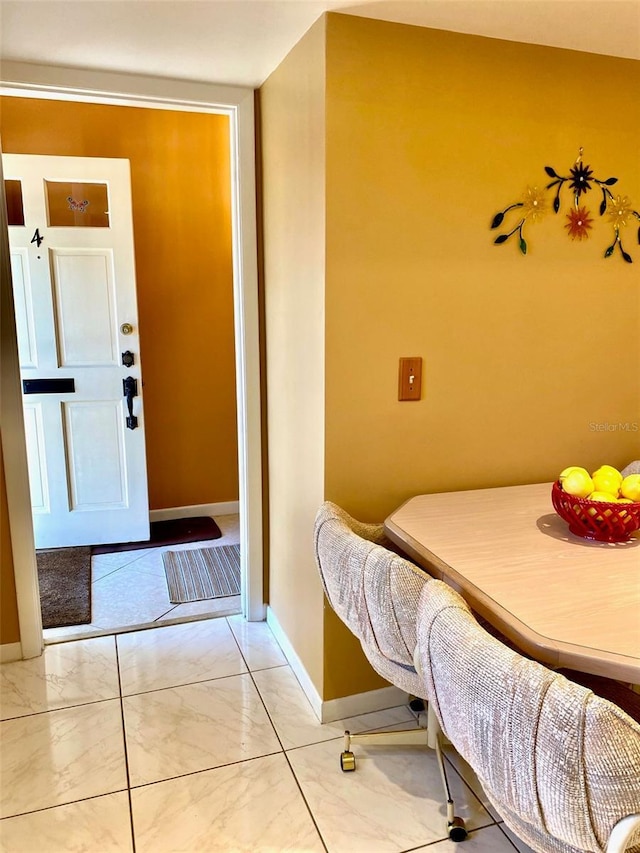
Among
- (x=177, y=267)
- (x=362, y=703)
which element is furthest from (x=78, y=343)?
(x=362, y=703)

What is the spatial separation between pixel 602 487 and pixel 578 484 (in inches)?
3.4

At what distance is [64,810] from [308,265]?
1.75 m

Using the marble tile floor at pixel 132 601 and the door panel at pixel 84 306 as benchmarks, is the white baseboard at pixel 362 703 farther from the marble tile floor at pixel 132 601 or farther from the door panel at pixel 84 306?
the door panel at pixel 84 306

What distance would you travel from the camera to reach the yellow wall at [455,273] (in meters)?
1.79

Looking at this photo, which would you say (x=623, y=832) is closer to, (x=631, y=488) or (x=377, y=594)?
(x=377, y=594)

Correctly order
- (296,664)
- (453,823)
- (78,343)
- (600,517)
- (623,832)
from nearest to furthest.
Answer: (623,832) < (600,517) < (453,823) < (296,664) < (78,343)

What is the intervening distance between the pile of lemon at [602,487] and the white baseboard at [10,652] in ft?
7.11

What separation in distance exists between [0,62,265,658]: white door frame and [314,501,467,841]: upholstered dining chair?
895 millimetres

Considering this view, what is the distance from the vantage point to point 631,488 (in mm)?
1587

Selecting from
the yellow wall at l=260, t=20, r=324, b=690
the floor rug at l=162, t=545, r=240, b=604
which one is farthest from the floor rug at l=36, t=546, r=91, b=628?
the yellow wall at l=260, t=20, r=324, b=690

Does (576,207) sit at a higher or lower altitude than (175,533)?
higher

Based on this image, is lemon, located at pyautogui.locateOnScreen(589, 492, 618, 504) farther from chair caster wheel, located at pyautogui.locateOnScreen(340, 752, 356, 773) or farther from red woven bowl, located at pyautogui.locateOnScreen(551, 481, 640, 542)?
chair caster wheel, located at pyautogui.locateOnScreen(340, 752, 356, 773)

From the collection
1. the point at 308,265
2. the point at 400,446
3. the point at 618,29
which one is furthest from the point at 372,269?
the point at 618,29

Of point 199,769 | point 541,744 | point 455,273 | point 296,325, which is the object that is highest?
point 455,273
